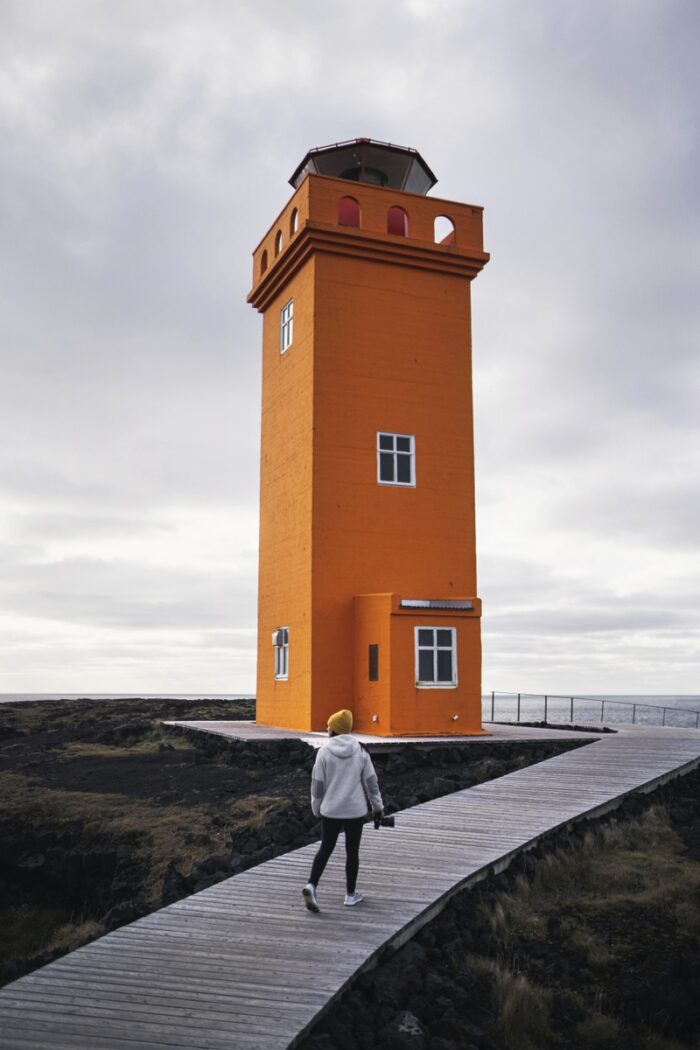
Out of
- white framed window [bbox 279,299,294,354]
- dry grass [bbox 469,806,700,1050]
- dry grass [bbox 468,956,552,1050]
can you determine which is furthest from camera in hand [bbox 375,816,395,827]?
white framed window [bbox 279,299,294,354]

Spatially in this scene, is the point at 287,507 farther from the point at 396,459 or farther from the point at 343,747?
the point at 343,747

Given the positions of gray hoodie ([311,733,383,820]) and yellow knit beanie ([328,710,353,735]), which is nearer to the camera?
gray hoodie ([311,733,383,820])

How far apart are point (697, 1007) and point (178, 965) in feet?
13.1

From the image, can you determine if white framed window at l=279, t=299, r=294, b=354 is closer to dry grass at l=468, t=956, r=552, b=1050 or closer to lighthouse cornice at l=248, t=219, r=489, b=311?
lighthouse cornice at l=248, t=219, r=489, b=311

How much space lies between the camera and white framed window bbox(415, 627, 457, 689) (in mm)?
19594

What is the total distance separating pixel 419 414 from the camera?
21.8 meters

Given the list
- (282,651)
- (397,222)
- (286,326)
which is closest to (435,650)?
(282,651)

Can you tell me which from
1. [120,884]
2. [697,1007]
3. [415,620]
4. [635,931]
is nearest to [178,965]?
[697,1007]

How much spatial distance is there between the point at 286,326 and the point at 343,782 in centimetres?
1690

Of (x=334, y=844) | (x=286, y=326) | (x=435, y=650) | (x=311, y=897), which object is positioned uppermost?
(x=286, y=326)

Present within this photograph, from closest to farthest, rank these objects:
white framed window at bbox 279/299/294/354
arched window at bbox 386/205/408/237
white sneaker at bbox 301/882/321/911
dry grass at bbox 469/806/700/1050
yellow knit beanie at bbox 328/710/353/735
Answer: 1. dry grass at bbox 469/806/700/1050
2. white sneaker at bbox 301/882/321/911
3. yellow knit beanie at bbox 328/710/353/735
4. arched window at bbox 386/205/408/237
5. white framed window at bbox 279/299/294/354

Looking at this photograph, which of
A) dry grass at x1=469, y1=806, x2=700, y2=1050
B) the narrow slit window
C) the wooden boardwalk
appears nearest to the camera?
the wooden boardwalk

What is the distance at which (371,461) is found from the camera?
2112 centimetres

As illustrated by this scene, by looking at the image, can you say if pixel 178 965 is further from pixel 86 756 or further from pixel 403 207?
pixel 403 207
